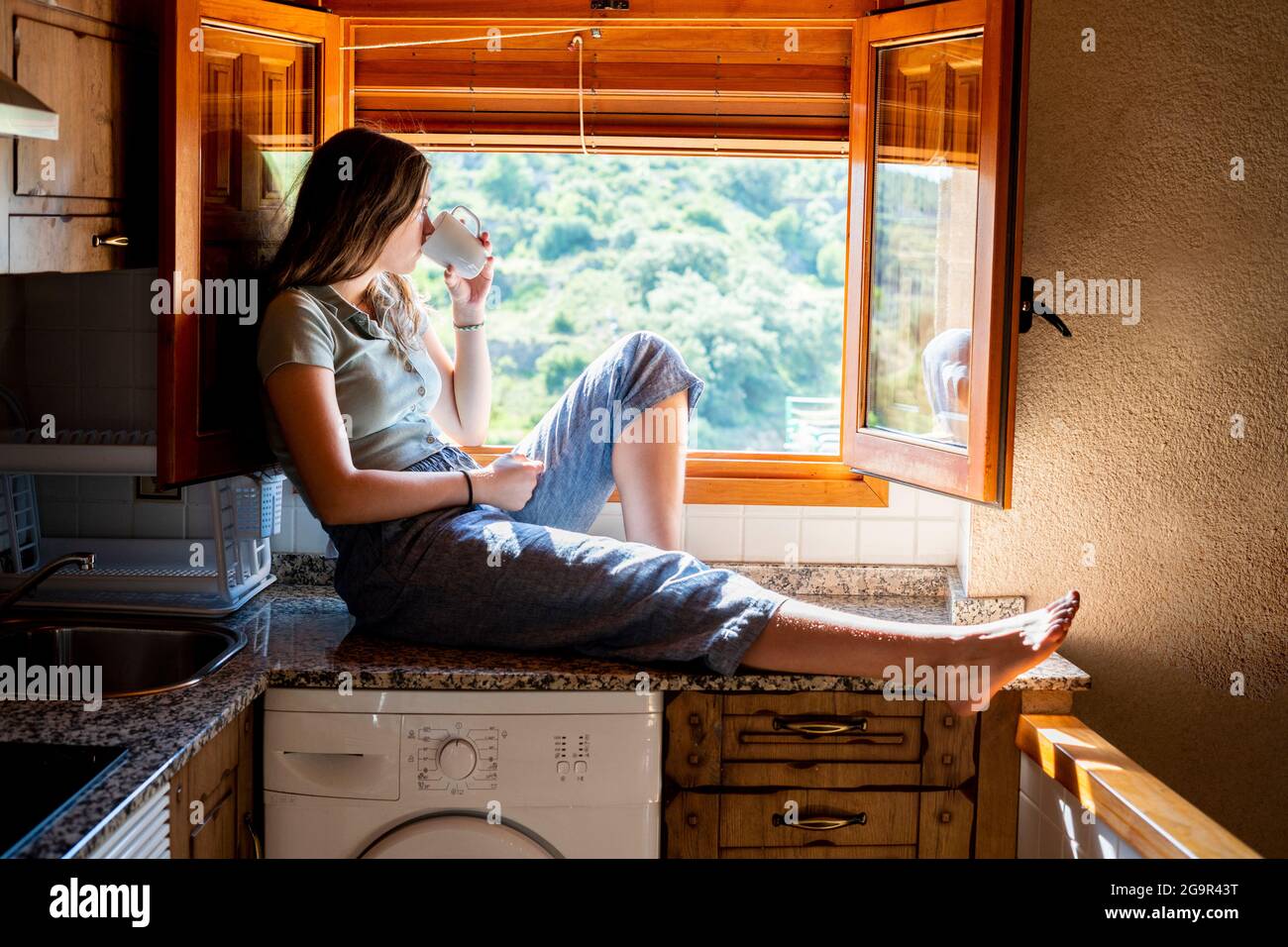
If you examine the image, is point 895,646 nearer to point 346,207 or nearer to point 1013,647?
point 1013,647

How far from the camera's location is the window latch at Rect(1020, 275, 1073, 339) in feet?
7.35

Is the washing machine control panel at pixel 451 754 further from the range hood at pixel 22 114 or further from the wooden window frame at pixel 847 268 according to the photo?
the range hood at pixel 22 114

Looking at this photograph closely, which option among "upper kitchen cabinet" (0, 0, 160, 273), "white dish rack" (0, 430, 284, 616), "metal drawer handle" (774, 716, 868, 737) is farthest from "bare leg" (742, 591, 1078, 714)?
"upper kitchen cabinet" (0, 0, 160, 273)

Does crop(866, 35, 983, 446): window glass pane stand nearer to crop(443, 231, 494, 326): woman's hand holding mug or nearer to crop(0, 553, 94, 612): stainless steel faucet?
crop(443, 231, 494, 326): woman's hand holding mug

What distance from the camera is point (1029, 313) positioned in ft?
7.36

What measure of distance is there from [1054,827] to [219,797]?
1299 mm

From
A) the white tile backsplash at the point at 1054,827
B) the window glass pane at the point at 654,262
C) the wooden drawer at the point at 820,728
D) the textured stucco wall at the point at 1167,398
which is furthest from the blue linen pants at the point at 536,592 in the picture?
the window glass pane at the point at 654,262

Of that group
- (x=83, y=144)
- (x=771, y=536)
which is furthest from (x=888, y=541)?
(x=83, y=144)

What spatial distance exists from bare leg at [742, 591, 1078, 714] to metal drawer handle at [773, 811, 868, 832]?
26 cm

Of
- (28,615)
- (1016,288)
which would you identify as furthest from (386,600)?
(1016,288)

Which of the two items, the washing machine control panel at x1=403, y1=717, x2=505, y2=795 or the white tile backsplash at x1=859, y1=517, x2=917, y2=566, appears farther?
the white tile backsplash at x1=859, y1=517, x2=917, y2=566

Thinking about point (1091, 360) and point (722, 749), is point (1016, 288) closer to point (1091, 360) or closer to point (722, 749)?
point (1091, 360)

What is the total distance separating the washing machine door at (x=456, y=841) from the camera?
197 cm
